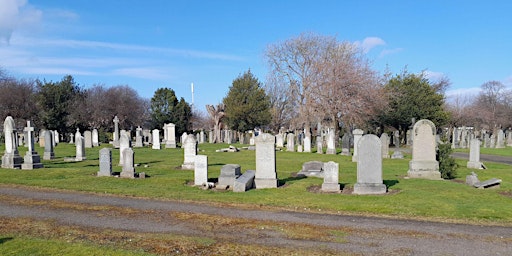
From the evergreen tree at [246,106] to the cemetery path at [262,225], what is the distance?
48206 millimetres

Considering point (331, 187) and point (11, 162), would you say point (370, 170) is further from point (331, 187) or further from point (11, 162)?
point (11, 162)

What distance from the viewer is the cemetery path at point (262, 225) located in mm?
6699

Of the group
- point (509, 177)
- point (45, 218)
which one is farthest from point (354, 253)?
point (509, 177)

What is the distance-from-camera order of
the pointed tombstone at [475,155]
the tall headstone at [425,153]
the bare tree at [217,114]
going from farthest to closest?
the bare tree at [217,114] < the pointed tombstone at [475,155] < the tall headstone at [425,153]

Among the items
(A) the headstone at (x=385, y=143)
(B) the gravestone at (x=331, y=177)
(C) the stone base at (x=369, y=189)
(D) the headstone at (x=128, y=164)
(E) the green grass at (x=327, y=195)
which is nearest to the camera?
(E) the green grass at (x=327, y=195)

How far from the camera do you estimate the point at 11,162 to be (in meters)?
18.6

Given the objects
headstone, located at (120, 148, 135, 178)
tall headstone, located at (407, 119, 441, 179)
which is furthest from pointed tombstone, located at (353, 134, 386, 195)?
headstone, located at (120, 148, 135, 178)

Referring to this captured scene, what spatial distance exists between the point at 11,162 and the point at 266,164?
13.8 meters

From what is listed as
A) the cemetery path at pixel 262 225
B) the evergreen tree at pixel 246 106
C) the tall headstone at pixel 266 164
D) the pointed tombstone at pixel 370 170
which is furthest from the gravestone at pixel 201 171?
the evergreen tree at pixel 246 106

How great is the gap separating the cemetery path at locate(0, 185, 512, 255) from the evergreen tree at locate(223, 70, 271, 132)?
48.2 m

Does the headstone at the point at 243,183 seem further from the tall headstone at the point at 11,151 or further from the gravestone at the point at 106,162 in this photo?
the tall headstone at the point at 11,151

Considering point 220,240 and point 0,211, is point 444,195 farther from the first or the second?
point 0,211

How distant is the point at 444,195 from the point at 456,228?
12.6ft

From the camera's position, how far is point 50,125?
163ft
